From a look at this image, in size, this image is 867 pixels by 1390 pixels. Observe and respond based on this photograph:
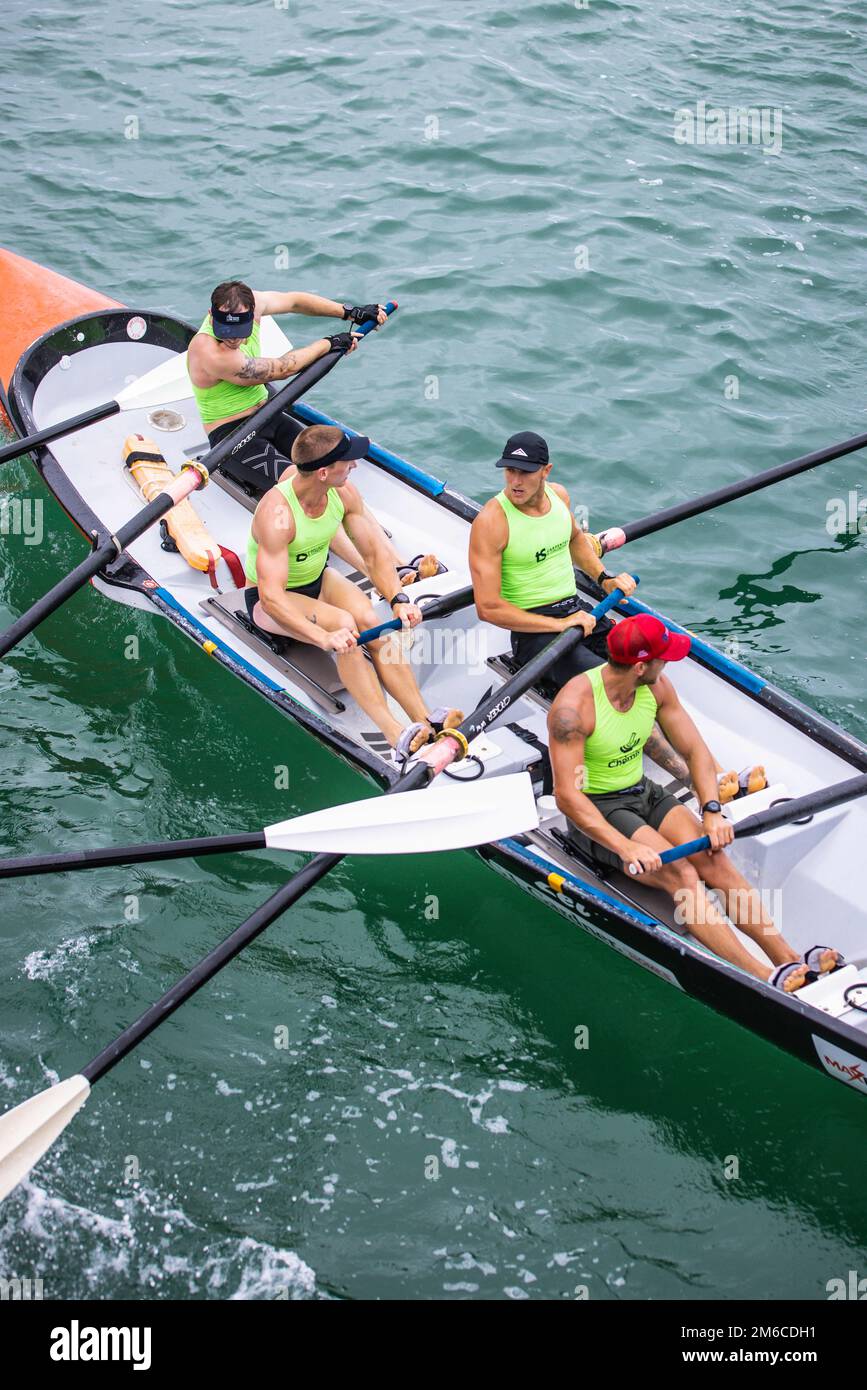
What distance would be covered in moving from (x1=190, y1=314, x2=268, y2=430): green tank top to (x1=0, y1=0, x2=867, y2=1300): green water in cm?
179

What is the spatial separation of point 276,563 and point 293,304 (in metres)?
3.02

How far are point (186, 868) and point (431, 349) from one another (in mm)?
6824

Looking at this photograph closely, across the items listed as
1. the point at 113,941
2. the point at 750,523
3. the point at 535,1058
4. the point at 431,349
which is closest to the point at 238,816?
the point at 113,941

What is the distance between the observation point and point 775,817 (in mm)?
7727

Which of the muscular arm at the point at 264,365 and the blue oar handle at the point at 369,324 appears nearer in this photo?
the muscular arm at the point at 264,365

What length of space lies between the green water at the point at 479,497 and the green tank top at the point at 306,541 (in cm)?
126

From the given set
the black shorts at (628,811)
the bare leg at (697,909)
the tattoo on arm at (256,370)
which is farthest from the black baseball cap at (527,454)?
the tattoo on arm at (256,370)

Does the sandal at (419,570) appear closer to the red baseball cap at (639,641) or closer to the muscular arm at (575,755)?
the muscular arm at (575,755)

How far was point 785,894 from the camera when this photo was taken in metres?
8.34

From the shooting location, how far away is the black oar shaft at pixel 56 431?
33.3 feet

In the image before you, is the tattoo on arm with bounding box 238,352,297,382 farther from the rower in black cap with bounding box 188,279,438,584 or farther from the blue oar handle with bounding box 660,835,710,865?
the blue oar handle with bounding box 660,835,710,865

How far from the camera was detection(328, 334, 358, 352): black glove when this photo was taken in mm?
10484
